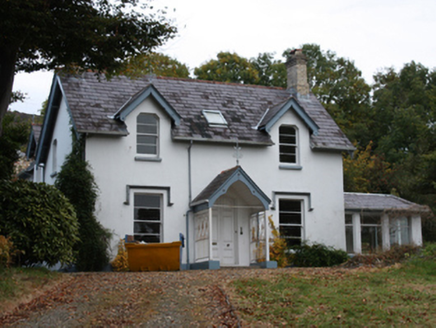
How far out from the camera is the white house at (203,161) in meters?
25.0

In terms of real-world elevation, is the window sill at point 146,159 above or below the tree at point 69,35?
below

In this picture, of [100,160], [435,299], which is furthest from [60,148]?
[435,299]

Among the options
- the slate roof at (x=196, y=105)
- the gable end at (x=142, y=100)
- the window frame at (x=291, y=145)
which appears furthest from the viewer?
the window frame at (x=291, y=145)

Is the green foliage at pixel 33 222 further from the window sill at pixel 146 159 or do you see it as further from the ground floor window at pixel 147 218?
the window sill at pixel 146 159

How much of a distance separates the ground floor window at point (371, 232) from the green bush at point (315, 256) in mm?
4317

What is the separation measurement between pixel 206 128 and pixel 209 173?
6.22 ft

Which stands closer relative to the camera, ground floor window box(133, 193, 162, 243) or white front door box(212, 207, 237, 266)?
ground floor window box(133, 193, 162, 243)

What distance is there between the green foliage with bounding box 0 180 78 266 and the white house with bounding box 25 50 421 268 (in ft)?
20.9

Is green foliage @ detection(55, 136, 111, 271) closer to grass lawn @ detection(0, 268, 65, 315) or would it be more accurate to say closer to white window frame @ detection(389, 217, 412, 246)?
grass lawn @ detection(0, 268, 65, 315)

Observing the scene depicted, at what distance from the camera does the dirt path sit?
12867 millimetres

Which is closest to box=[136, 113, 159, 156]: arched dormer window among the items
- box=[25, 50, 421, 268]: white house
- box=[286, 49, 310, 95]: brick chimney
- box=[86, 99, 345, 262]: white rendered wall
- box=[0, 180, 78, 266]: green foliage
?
box=[25, 50, 421, 268]: white house

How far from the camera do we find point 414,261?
18.2 metres

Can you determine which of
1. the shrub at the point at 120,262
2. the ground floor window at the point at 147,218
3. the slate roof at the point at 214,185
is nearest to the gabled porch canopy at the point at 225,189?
the slate roof at the point at 214,185

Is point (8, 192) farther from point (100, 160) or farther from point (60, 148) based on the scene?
point (60, 148)
